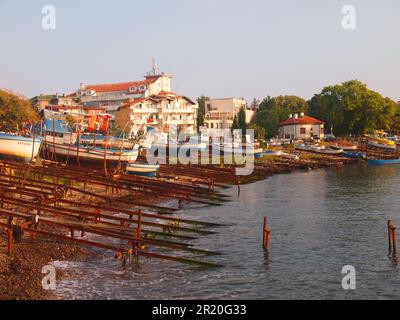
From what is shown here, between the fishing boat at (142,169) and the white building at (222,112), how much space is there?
61793 millimetres

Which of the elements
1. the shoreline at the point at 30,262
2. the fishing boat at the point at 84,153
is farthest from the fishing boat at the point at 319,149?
the shoreline at the point at 30,262

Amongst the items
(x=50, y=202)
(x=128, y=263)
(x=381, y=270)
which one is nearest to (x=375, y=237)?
(x=381, y=270)

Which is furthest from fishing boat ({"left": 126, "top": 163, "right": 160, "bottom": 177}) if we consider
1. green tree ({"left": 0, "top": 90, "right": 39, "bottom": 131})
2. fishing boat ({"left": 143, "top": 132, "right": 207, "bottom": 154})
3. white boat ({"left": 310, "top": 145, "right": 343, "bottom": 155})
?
white boat ({"left": 310, "top": 145, "right": 343, "bottom": 155})

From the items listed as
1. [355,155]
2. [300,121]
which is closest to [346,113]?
[300,121]

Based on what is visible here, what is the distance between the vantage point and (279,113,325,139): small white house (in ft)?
339

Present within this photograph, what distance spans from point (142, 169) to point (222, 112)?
74951 mm

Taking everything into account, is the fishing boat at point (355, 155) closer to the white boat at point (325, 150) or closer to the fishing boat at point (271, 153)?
the white boat at point (325, 150)

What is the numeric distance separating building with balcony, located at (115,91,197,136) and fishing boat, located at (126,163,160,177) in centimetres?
3916

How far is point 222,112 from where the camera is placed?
380 feet

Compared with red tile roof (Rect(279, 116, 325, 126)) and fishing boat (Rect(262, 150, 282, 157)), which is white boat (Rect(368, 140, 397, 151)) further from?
fishing boat (Rect(262, 150, 282, 157))

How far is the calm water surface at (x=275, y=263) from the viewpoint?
1571cm

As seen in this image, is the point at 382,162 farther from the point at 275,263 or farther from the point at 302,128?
the point at 275,263

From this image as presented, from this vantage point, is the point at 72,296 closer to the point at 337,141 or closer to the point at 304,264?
the point at 304,264

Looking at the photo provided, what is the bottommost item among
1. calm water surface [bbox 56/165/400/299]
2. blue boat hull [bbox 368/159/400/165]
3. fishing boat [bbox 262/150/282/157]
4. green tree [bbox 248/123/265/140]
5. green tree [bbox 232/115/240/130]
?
calm water surface [bbox 56/165/400/299]
